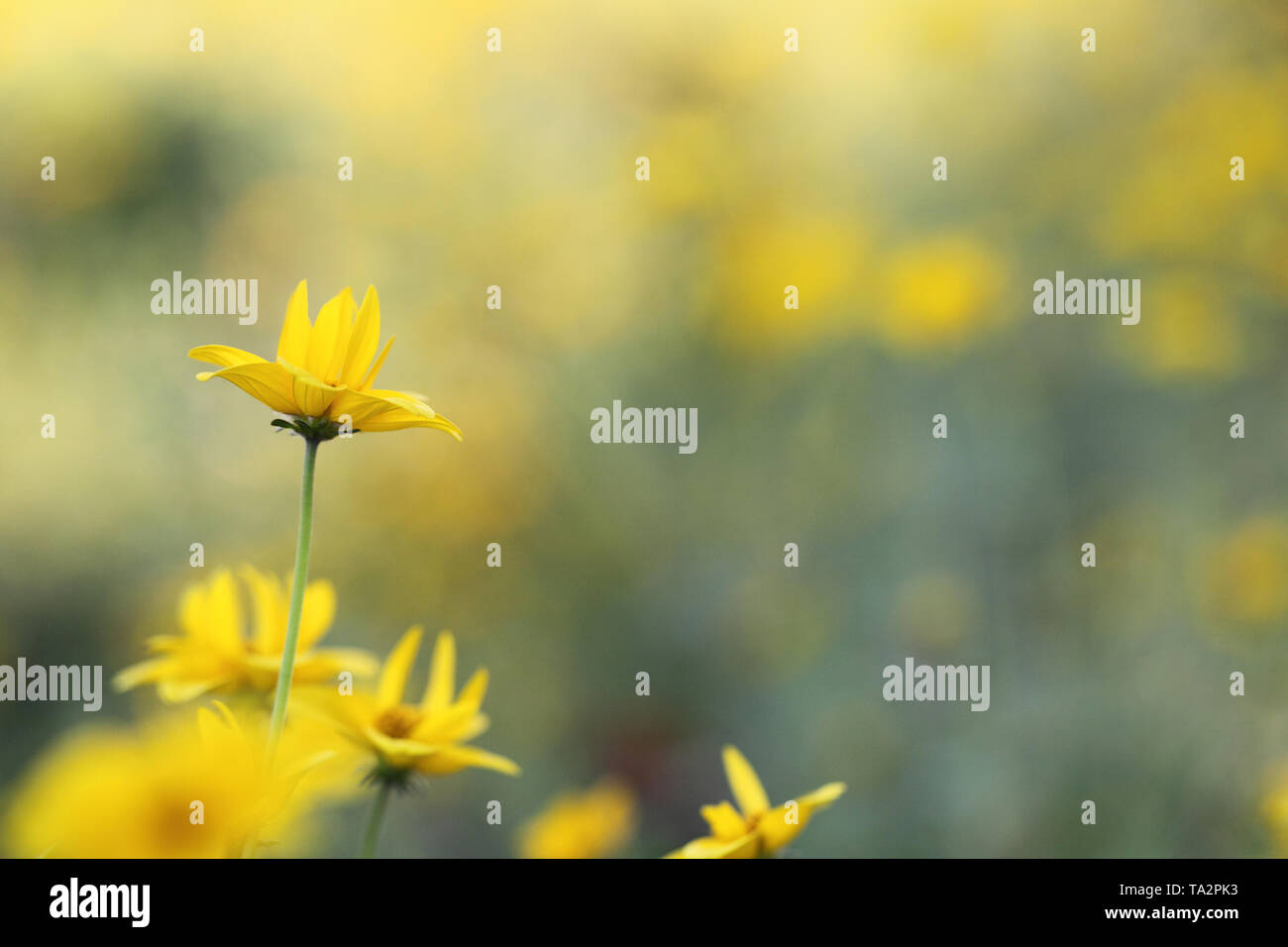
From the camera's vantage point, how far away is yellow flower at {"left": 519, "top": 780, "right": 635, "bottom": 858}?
4.22 feet

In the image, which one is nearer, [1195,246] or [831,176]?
[1195,246]

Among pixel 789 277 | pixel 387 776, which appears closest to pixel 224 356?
pixel 387 776

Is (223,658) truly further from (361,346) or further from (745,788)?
(745,788)

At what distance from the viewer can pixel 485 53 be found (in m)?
2.53

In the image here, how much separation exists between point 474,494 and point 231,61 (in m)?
1.24

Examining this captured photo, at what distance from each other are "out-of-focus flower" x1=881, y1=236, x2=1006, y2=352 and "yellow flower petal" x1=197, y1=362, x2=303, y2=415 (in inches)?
77.1

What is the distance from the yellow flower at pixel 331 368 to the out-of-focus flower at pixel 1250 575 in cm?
191

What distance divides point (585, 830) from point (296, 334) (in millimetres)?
937

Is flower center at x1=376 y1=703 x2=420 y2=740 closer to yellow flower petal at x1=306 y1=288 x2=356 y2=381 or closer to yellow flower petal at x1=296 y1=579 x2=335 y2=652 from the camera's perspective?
yellow flower petal at x1=296 y1=579 x2=335 y2=652

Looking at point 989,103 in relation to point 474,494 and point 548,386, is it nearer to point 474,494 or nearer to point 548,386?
point 548,386

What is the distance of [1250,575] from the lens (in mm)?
2037
